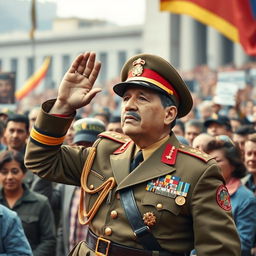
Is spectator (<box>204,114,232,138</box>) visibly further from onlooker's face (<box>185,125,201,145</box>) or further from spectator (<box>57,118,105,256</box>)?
spectator (<box>57,118,105,256</box>)

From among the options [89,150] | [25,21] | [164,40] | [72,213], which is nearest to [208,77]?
[164,40]

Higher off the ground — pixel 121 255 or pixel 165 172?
pixel 165 172

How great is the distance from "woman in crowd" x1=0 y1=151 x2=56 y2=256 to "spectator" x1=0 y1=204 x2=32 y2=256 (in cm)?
161

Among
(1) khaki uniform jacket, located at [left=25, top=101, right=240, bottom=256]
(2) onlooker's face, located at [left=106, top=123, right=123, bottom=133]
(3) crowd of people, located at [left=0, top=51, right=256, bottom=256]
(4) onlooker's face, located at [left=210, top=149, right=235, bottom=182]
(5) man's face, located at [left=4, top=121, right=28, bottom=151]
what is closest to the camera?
(1) khaki uniform jacket, located at [left=25, top=101, right=240, bottom=256]

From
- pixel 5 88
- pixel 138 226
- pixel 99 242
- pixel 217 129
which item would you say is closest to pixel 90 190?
pixel 99 242

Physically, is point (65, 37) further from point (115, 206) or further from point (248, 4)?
point (115, 206)

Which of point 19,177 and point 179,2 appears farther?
point 179,2

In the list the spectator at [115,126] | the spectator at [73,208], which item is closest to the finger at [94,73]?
the spectator at [73,208]

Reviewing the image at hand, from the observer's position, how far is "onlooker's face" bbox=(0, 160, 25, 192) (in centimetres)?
745

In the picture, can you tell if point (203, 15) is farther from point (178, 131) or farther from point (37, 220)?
point (37, 220)

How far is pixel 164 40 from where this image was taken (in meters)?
55.5

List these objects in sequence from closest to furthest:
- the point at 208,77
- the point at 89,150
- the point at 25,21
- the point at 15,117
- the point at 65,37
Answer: the point at 89,150
the point at 15,117
the point at 208,77
the point at 65,37
the point at 25,21

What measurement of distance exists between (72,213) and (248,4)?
16.5 ft

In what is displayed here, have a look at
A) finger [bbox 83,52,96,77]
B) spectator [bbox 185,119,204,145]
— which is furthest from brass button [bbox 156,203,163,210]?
spectator [bbox 185,119,204,145]
